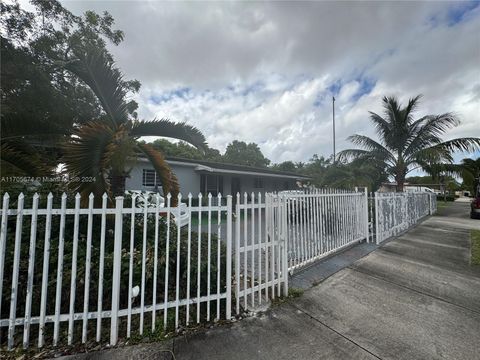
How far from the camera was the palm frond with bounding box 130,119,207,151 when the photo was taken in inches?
163

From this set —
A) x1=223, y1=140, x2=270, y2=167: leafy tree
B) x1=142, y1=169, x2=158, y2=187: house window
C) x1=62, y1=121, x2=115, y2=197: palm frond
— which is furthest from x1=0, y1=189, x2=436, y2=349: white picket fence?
x1=223, y1=140, x2=270, y2=167: leafy tree

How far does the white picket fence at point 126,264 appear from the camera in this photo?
2.29 meters

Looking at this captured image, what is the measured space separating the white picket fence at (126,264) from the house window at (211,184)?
10457 millimetres

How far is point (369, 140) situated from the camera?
12.1 metres

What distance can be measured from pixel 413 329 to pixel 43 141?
656cm

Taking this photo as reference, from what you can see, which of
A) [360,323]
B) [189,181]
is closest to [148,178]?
[189,181]

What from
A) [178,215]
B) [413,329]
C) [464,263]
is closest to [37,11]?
[178,215]

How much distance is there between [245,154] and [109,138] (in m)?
39.0

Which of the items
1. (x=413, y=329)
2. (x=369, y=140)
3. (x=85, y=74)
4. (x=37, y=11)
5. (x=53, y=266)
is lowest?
(x=413, y=329)

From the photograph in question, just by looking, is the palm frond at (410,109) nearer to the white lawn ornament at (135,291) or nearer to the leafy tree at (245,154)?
the white lawn ornament at (135,291)

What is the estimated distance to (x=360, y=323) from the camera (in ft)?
9.37

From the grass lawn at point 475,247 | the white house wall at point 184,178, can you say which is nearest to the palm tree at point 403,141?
the grass lawn at point 475,247

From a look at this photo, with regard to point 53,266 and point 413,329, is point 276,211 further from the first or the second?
point 53,266

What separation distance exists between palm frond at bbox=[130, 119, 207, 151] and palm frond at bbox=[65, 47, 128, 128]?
1.31ft
